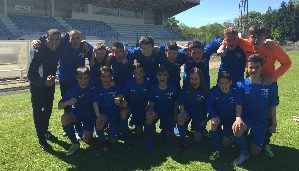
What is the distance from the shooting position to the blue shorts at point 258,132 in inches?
220

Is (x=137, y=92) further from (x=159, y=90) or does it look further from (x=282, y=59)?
(x=282, y=59)

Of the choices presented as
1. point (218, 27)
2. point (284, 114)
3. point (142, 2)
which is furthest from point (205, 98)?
point (218, 27)

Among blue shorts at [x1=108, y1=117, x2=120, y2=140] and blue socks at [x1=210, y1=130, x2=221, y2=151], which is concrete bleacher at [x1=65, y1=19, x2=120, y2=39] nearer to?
blue shorts at [x1=108, y1=117, x2=120, y2=140]

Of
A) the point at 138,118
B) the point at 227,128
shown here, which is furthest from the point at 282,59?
the point at 138,118

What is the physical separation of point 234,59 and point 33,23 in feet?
119

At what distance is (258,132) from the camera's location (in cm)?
558

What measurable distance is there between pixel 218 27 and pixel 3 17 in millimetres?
98283

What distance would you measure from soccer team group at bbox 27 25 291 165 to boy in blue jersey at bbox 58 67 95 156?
0.02 meters

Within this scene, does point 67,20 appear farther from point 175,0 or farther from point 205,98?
point 205,98

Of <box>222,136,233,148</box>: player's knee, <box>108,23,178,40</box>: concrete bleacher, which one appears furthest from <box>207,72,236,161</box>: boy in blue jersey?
<box>108,23,178,40</box>: concrete bleacher

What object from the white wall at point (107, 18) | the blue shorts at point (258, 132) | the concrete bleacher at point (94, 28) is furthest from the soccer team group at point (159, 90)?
the white wall at point (107, 18)

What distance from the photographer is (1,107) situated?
10.3 meters

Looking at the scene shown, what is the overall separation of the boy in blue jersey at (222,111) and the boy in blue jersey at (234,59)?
483mm

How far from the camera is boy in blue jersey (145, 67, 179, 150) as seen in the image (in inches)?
244
